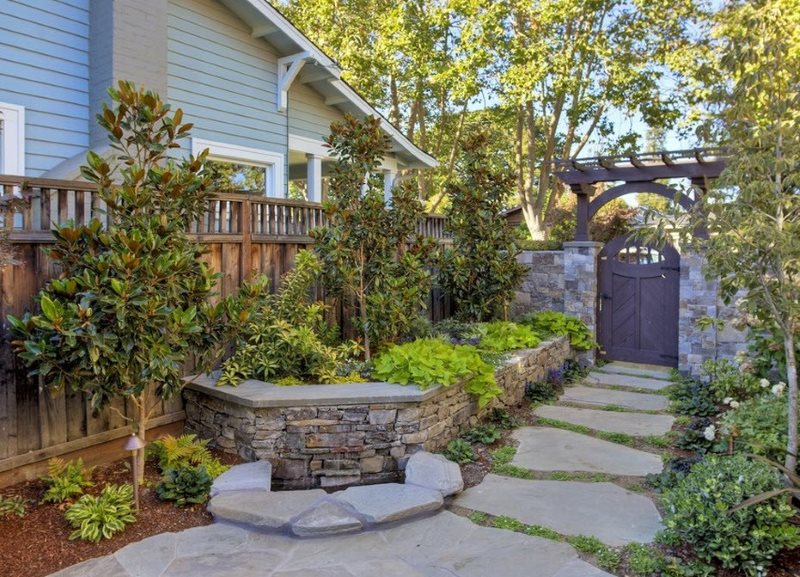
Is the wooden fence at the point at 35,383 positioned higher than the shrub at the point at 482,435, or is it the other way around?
the wooden fence at the point at 35,383

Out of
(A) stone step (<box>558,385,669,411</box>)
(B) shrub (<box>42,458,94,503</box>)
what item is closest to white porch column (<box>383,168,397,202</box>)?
(A) stone step (<box>558,385,669,411</box>)

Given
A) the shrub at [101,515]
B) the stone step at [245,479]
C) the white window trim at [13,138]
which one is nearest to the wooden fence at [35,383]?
the shrub at [101,515]

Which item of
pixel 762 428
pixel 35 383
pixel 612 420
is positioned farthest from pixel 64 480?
pixel 612 420

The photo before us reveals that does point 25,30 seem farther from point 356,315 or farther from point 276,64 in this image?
point 356,315

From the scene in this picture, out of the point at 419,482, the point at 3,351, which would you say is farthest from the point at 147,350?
the point at 419,482

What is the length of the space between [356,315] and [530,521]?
295 cm

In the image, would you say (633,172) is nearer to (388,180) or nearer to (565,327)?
(565,327)

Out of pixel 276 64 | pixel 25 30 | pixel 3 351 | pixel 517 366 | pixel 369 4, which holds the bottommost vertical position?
pixel 517 366

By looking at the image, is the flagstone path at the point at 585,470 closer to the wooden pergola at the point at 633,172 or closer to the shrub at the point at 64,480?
the shrub at the point at 64,480

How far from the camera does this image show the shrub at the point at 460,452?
442 centimetres

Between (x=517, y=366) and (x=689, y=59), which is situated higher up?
(x=689, y=59)

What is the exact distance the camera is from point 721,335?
7.10 metres

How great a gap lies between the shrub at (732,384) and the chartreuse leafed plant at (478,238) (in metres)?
2.44

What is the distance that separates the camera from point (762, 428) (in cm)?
394
